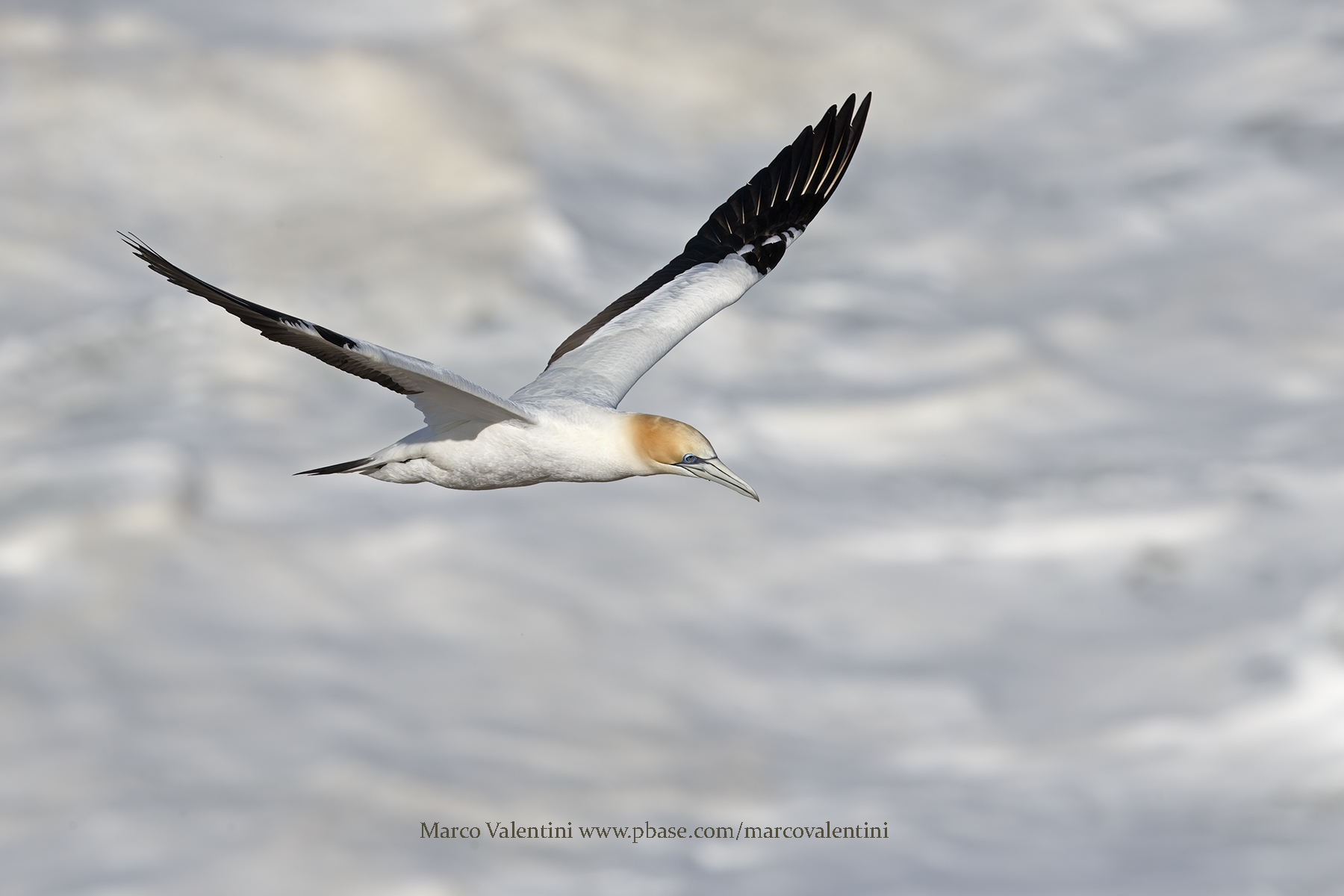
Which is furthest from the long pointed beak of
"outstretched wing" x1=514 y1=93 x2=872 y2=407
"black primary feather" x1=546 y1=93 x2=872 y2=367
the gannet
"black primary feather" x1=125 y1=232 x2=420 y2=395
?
"black primary feather" x1=546 y1=93 x2=872 y2=367

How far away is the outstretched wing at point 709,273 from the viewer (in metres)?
13.0

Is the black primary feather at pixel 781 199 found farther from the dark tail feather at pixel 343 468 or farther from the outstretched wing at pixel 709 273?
the dark tail feather at pixel 343 468

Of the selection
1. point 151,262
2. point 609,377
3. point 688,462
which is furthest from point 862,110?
point 151,262

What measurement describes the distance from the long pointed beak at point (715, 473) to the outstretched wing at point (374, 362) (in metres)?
1.26

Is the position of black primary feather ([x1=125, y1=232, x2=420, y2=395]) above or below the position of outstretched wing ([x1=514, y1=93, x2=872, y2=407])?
below

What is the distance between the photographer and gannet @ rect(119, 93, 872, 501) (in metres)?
9.92

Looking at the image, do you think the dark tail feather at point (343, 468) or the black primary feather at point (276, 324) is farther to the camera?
the dark tail feather at point (343, 468)

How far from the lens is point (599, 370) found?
1300 cm

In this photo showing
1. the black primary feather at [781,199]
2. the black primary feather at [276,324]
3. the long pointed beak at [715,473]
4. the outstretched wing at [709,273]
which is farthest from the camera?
the black primary feather at [781,199]

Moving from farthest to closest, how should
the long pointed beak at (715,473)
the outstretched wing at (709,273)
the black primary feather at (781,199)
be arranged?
the black primary feather at (781,199) → the outstretched wing at (709,273) → the long pointed beak at (715,473)

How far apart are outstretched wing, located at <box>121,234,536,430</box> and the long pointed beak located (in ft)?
4.14

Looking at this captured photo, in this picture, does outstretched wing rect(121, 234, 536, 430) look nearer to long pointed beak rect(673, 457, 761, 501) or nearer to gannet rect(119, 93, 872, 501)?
gannet rect(119, 93, 872, 501)

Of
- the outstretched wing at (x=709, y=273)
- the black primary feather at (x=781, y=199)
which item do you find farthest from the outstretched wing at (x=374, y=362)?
the black primary feather at (x=781, y=199)

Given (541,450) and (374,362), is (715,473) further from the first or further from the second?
(374,362)
